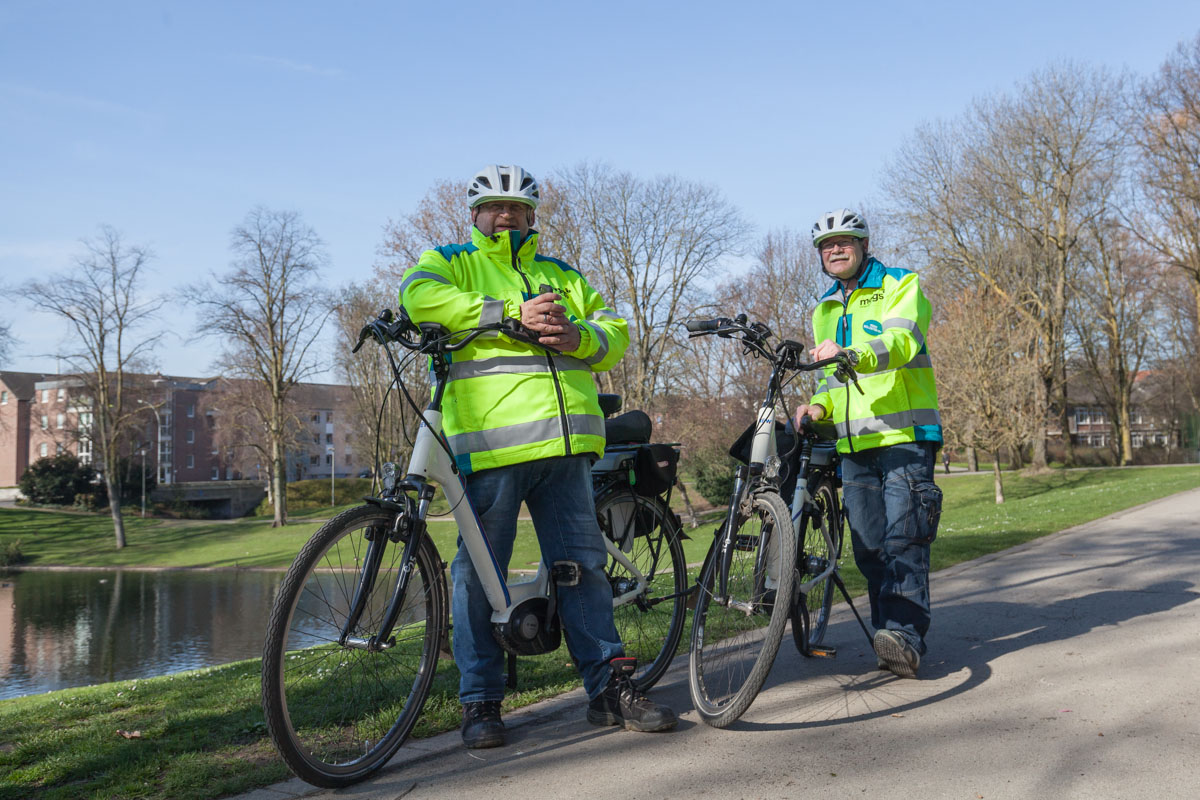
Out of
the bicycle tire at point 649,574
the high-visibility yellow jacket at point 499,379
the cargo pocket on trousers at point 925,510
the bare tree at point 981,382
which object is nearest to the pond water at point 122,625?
the bicycle tire at point 649,574

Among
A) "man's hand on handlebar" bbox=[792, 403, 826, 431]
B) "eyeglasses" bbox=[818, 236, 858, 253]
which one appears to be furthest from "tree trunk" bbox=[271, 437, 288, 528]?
"eyeglasses" bbox=[818, 236, 858, 253]

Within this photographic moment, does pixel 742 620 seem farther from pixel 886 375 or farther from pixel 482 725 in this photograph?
pixel 886 375

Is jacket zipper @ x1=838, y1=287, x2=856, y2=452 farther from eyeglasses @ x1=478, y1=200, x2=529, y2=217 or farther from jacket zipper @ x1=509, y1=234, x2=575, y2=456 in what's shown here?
eyeglasses @ x1=478, y1=200, x2=529, y2=217

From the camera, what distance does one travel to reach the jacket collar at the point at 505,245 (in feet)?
13.3

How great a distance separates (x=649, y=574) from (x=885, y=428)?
141 centimetres

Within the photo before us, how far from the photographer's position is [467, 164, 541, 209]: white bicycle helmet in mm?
4012

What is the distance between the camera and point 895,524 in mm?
A: 4719

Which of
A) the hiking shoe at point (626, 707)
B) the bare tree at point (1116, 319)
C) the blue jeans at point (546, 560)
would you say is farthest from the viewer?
the bare tree at point (1116, 319)

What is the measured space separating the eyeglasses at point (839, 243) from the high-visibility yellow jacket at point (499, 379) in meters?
1.55

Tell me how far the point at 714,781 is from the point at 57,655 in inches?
802

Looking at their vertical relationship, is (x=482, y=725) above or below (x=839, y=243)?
below

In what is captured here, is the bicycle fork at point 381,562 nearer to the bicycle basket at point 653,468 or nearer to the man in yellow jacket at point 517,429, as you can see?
the man in yellow jacket at point 517,429

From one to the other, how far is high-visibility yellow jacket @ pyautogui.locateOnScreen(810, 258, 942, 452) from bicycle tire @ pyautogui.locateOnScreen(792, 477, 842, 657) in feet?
1.05

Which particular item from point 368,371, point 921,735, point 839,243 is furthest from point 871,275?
point 368,371
